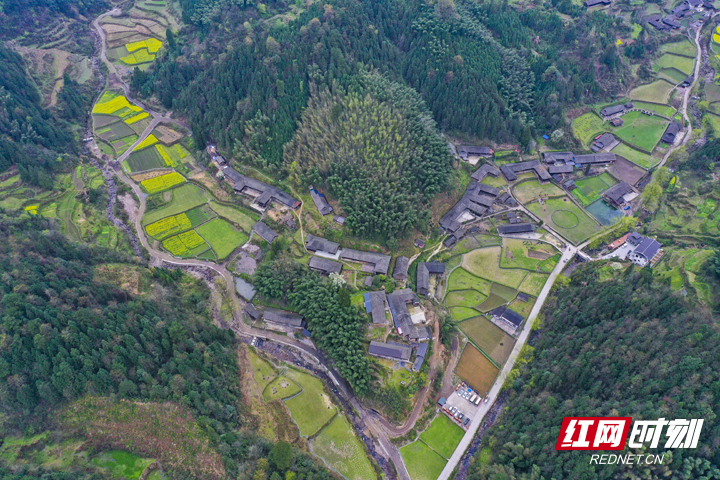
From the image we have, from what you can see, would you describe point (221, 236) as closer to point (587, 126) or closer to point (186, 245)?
point (186, 245)

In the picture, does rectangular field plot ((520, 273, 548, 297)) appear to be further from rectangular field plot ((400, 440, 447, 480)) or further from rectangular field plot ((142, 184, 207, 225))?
rectangular field plot ((142, 184, 207, 225))

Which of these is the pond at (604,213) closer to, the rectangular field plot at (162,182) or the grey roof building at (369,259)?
the grey roof building at (369,259)

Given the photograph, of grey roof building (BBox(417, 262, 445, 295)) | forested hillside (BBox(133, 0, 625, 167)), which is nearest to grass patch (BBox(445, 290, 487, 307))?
grey roof building (BBox(417, 262, 445, 295))

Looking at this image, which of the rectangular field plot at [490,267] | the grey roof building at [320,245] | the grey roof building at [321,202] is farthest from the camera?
the grey roof building at [321,202]

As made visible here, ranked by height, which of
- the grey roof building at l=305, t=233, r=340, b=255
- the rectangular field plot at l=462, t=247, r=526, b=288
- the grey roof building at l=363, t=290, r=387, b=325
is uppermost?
the rectangular field plot at l=462, t=247, r=526, b=288

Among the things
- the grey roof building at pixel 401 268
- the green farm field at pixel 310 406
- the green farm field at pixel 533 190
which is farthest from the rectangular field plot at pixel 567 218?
the green farm field at pixel 310 406

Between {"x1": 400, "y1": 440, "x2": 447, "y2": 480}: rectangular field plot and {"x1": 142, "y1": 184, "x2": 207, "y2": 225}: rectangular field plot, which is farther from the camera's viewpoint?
{"x1": 142, "y1": 184, "x2": 207, "y2": 225}: rectangular field plot

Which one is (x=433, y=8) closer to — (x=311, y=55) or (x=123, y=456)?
(x=311, y=55)
